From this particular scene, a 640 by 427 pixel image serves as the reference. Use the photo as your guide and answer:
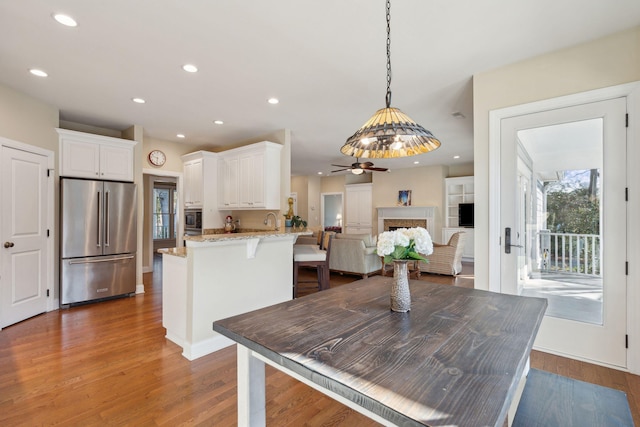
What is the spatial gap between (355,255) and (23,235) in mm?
4807

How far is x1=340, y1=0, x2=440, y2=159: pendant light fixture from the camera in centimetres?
146

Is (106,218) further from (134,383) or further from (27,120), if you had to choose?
(134,383)

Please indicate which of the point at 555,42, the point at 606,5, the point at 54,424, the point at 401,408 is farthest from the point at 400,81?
the point at 54,424

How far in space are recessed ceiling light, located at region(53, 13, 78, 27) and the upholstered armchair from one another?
5.89 m

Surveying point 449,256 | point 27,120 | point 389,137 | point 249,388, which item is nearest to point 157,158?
point 27,120

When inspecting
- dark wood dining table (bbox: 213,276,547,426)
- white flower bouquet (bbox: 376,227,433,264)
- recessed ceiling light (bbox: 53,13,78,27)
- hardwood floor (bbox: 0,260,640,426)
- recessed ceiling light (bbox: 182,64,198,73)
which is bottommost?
hardwood floor (bbox: 0,260,640,426)

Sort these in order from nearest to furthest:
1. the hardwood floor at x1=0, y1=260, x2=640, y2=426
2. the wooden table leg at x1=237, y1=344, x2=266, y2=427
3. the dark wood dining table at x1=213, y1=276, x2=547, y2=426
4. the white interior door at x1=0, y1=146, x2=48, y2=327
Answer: the dark wood dining table at x1=213, y1=276, x2=547, y2=426, the wooden table leg at x1=237, y1=344, x2=266, y2=427, the hardwood floor at x1=0, y1=260, x2=640, y2=426, the white interior door at x1=0, y1=146, x2=48, y2=327

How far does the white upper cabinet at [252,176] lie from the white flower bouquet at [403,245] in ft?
11.9

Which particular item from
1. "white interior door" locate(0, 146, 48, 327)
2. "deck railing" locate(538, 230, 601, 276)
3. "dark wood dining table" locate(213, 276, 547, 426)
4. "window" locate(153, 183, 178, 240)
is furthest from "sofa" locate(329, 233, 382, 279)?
"window" locate(153, 183, 178, 240)

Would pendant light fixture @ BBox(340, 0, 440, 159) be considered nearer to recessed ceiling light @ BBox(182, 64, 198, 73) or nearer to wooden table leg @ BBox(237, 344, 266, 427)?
wooden table leg @ BBox(237, 344, 266, 427)

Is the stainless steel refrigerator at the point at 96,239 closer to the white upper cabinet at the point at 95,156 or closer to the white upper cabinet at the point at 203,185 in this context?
the white upper cabinet at the point at 95,156

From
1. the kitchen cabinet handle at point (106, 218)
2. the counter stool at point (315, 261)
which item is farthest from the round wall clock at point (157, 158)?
the counter stool at point (315, 261)

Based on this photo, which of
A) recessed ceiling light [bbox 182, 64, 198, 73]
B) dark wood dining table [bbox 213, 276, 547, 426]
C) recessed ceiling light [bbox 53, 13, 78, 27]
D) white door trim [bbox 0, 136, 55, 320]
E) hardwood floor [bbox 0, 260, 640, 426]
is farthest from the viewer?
white door trim [bbox 0, 136, 55, 320]

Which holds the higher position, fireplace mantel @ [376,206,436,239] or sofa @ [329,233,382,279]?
fireplace mantel @ [376,206,436,239]
